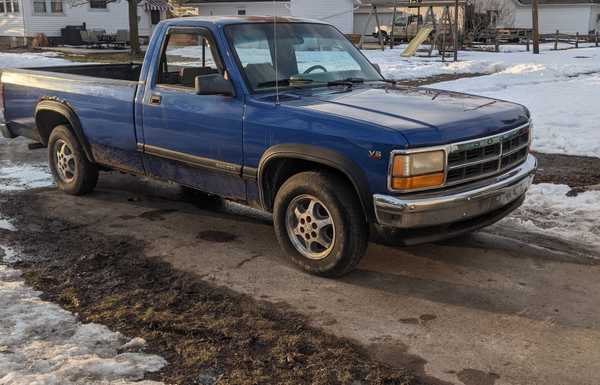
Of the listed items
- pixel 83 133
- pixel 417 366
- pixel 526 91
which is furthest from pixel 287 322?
pixel 526 91

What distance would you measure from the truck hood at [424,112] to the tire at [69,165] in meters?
3.02

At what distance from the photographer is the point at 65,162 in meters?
6.92

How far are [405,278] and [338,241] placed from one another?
25.5 inches

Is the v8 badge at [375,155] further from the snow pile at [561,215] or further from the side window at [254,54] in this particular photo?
the snow pile at [561,215]

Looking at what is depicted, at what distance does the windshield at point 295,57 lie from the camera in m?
5.08

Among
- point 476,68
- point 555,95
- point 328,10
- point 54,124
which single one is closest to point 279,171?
point 54,124

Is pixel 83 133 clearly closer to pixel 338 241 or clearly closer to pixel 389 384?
pixel 338 241

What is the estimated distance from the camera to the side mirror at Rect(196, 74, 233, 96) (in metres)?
4.78

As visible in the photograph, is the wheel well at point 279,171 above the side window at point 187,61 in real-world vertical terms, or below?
below

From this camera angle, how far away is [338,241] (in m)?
4.43

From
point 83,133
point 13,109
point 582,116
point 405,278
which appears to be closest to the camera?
point 405,278

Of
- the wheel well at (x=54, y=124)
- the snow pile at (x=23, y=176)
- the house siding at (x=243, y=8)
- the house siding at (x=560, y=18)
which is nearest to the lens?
the wheel well at (x=54, y=124)

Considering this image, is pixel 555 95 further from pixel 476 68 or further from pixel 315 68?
pixel 315 68

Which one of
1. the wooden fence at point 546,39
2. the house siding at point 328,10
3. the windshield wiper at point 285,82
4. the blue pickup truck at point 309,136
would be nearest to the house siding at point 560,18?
the wooden fence at point 546,39
